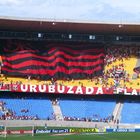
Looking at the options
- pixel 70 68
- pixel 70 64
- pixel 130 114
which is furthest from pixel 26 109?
pixel 130 114

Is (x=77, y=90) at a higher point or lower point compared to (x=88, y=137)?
higher

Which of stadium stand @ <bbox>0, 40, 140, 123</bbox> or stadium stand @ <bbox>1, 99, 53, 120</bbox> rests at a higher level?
stadium stand @ <bbox>0, 40, 140, 123</bbox>

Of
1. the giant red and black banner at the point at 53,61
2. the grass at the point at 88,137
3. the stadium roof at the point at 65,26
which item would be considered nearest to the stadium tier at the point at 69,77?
the giant red and black banner at the point at 53,61

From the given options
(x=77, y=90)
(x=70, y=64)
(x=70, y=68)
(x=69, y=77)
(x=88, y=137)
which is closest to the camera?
(x=88, y=137)

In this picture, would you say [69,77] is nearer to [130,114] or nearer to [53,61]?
[53,61]

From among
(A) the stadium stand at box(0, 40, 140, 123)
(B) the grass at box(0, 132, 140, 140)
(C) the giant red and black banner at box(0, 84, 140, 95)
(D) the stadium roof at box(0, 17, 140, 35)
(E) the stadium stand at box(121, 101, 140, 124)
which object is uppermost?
(D) the stadium roof at box(0, 17, 140, 35)

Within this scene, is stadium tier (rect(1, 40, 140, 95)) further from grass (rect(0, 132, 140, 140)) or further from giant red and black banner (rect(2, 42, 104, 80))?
grass (rect(0, 132, 140, 140))

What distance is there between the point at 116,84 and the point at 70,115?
6762 mm

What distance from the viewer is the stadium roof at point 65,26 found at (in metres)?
50.9

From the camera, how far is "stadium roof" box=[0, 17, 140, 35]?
167ft

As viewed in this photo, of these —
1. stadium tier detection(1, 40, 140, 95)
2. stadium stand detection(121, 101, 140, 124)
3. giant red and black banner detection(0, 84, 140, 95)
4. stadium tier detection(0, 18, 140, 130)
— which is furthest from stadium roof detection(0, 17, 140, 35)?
stadium stand detection(121, 101, 140, 124)

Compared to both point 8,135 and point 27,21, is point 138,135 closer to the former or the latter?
point 8,135

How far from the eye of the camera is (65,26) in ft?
176

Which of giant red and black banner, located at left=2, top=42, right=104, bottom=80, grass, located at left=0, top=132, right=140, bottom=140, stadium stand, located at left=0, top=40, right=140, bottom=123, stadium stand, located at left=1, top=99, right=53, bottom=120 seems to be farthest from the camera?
giant red and black banner, located at left=2, top=42, right=104, bottom=80
